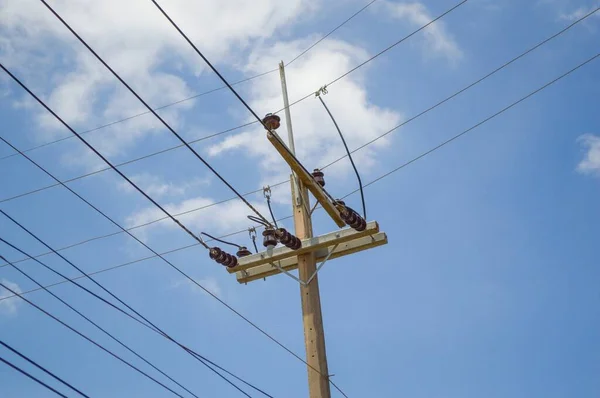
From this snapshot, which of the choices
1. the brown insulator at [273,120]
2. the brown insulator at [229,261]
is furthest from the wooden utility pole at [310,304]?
the brown insulator at [229,261]

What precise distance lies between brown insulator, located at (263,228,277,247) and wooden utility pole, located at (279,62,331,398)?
1.67 feet

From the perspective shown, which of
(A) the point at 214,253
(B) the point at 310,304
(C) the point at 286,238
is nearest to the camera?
(B) the point at 310,304

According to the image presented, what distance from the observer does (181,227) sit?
30.8 ft

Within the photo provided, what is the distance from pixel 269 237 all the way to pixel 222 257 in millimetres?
772

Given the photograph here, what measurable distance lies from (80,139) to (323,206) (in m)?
4.33

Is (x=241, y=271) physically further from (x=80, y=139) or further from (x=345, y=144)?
(x=80, y=139)

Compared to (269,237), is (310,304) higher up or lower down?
lower down

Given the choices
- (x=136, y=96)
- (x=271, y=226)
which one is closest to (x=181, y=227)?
(x=271, y=226)

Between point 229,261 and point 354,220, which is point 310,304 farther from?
point 229,261

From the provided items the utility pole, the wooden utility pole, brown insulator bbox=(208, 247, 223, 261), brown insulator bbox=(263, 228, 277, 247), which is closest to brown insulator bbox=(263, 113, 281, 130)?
the utility pole

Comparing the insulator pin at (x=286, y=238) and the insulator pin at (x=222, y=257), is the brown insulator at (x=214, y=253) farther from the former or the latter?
the insulator pin at (x=286, y=238)

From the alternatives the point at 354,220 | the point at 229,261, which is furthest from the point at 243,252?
the point at 354,220

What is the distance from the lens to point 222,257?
1035 cm

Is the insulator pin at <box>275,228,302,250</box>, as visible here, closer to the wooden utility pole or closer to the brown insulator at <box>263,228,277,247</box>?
the brown insulator at <box>263,228,277,247</box>
